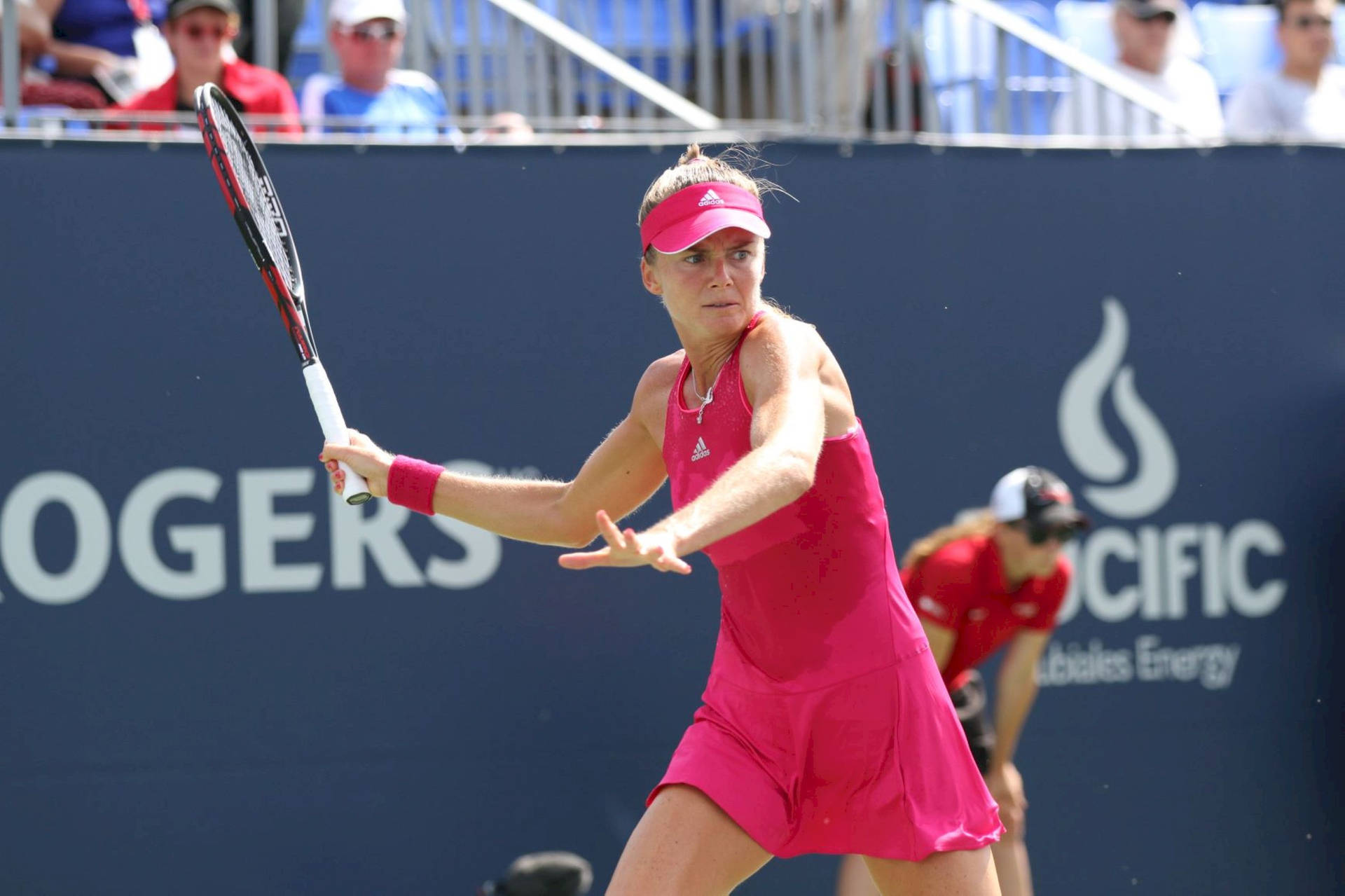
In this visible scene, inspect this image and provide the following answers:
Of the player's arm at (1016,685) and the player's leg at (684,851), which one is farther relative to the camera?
the player's arm at (1016,685)

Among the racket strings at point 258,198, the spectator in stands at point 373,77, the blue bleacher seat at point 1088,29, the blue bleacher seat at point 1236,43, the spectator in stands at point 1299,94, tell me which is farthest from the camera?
the blue bleacher seat at point 1236,43

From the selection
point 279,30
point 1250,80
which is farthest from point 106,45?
point 1250,80

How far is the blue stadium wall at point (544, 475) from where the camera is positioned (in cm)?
471

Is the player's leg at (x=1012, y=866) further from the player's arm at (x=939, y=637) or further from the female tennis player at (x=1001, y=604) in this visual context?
the player's arm at (x=939, y=637)

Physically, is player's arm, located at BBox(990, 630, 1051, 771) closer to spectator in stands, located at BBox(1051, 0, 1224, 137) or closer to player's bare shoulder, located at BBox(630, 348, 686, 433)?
player's bare shoulder, located at BBox(630, 348, 686, 433)

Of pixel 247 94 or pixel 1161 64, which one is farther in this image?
pixel 1161 64

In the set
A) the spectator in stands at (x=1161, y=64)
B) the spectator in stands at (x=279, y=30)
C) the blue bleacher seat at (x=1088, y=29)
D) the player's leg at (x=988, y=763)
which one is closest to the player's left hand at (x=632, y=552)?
the player's leg at (x=988, y=763)

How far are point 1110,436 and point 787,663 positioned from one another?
2.70 m

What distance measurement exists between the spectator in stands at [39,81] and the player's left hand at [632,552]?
3.67 metres

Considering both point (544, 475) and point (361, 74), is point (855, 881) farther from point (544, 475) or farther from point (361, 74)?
point (361, 74)

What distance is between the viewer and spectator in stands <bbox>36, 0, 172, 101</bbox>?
231 inches

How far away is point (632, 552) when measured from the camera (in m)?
2.33

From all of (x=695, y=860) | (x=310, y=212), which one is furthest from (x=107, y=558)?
(x=695, y=860)

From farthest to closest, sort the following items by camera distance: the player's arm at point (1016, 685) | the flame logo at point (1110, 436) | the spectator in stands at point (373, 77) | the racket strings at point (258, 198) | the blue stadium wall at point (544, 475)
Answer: the spectator in stands at point (373, 77), the flame logo at point (1110, 436), the player's arm at point (1016, 685), the blue stadium wall at point (544, 475), the racket strings at point (258, 198)
